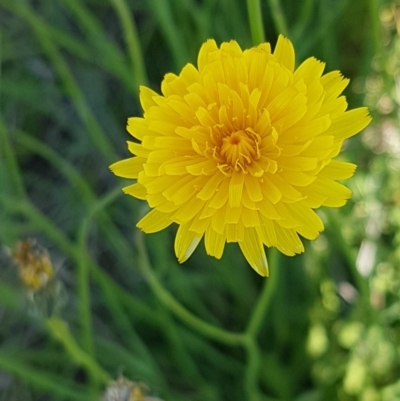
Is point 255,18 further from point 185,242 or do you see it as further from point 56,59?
point 56,59

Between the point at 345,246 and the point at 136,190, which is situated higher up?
the point at 345,246

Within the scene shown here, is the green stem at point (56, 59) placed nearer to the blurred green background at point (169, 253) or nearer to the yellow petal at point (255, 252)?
the blurred green background at point (169, 253)

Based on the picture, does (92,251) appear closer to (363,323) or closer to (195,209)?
(363,323)

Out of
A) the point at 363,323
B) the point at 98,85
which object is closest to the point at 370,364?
the point at 363,323

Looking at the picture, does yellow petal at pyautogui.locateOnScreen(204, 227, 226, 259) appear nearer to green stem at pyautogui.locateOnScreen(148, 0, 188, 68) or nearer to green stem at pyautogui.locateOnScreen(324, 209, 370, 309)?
green stem at pyautogui.locateOnScreen(324, 209, 370, 309)

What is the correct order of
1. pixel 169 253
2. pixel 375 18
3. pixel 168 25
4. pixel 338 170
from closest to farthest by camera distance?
pixel 338 170 → pixel 375 18 → pixel 168 25 → pixel 169 253

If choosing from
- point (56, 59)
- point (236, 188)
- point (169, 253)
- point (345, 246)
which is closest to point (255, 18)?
point (236, 188)

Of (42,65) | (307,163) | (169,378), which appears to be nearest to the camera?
(307,163)

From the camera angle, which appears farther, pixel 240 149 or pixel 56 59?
pixel 56 59
